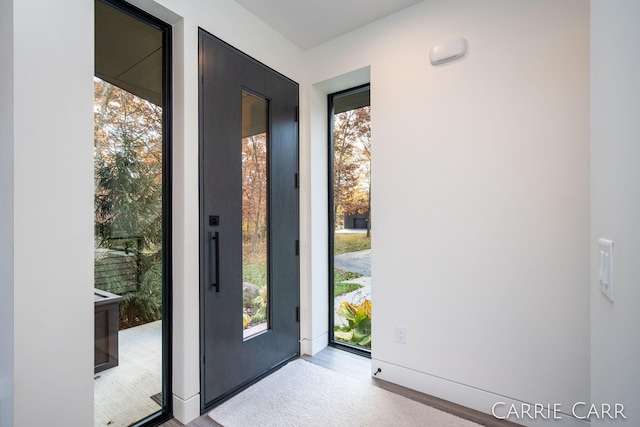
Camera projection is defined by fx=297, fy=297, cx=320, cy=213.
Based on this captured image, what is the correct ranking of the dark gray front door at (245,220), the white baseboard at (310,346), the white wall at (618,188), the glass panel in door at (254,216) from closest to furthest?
the white wall at (618,188) → the dark gray front door at (245,220) → the glass panel in door at (254,216) → the white baseboard at (310,346)

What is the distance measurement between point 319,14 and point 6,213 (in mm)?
2180

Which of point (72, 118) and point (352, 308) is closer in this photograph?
point (72, 118)

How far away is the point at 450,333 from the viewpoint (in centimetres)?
197

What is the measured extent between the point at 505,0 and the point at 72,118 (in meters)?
2.44

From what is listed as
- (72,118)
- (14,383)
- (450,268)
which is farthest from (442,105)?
(14,383)

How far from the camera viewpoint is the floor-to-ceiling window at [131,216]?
1.57m

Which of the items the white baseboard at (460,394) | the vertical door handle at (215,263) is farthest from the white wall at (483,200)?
the vertical door handle at (215,263)

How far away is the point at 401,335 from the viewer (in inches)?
85.5

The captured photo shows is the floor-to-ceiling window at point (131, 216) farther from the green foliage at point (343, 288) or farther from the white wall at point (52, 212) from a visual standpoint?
the green foliage at point (343, 288)

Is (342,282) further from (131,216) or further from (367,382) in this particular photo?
(131,216)

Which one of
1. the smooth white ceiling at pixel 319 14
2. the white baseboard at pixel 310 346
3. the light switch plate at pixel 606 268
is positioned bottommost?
the white baseboard at pixel 310 346

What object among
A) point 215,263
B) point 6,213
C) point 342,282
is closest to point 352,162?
point 342,282

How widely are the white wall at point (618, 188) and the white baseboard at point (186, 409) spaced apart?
1916 millimetres

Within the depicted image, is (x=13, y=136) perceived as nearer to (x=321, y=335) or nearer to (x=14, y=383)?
(x=14, y=383)
